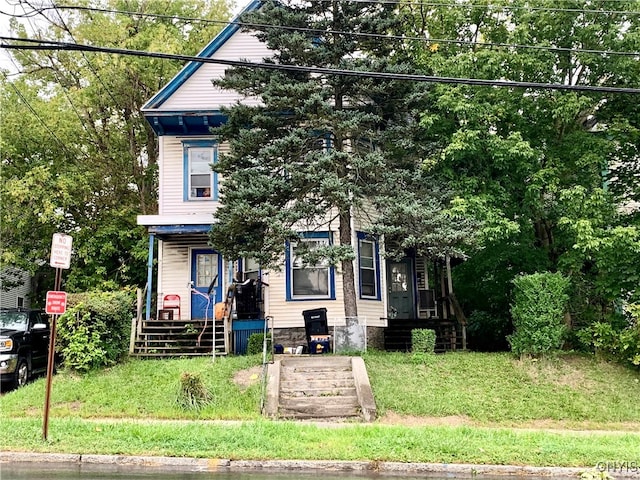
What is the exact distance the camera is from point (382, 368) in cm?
1327

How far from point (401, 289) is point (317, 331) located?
5624 millimetres

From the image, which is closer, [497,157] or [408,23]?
[497,157]

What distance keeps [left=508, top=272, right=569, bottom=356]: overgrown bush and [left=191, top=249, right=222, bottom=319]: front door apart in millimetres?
8939

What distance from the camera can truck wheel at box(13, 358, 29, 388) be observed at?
44.3 ft

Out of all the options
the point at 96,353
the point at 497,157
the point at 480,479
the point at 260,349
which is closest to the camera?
the point at 480,479

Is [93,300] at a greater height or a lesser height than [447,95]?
lesser

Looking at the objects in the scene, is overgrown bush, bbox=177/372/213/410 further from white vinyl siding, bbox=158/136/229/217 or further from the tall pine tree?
white vinyl siding, bbox=158/136/229/217

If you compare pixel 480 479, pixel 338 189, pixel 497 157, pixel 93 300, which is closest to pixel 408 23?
pixel 497 157

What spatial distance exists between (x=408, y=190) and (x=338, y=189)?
2.33 meters

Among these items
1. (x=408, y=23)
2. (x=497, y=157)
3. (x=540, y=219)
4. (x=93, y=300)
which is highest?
(x=408, y=23)

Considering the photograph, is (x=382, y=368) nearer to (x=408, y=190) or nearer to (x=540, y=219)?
(x=408, y=190)

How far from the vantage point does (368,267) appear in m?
18.0

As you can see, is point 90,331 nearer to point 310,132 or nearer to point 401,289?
point 310,132

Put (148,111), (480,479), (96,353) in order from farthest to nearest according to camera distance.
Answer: (148,111), (96,353), (480,479)
